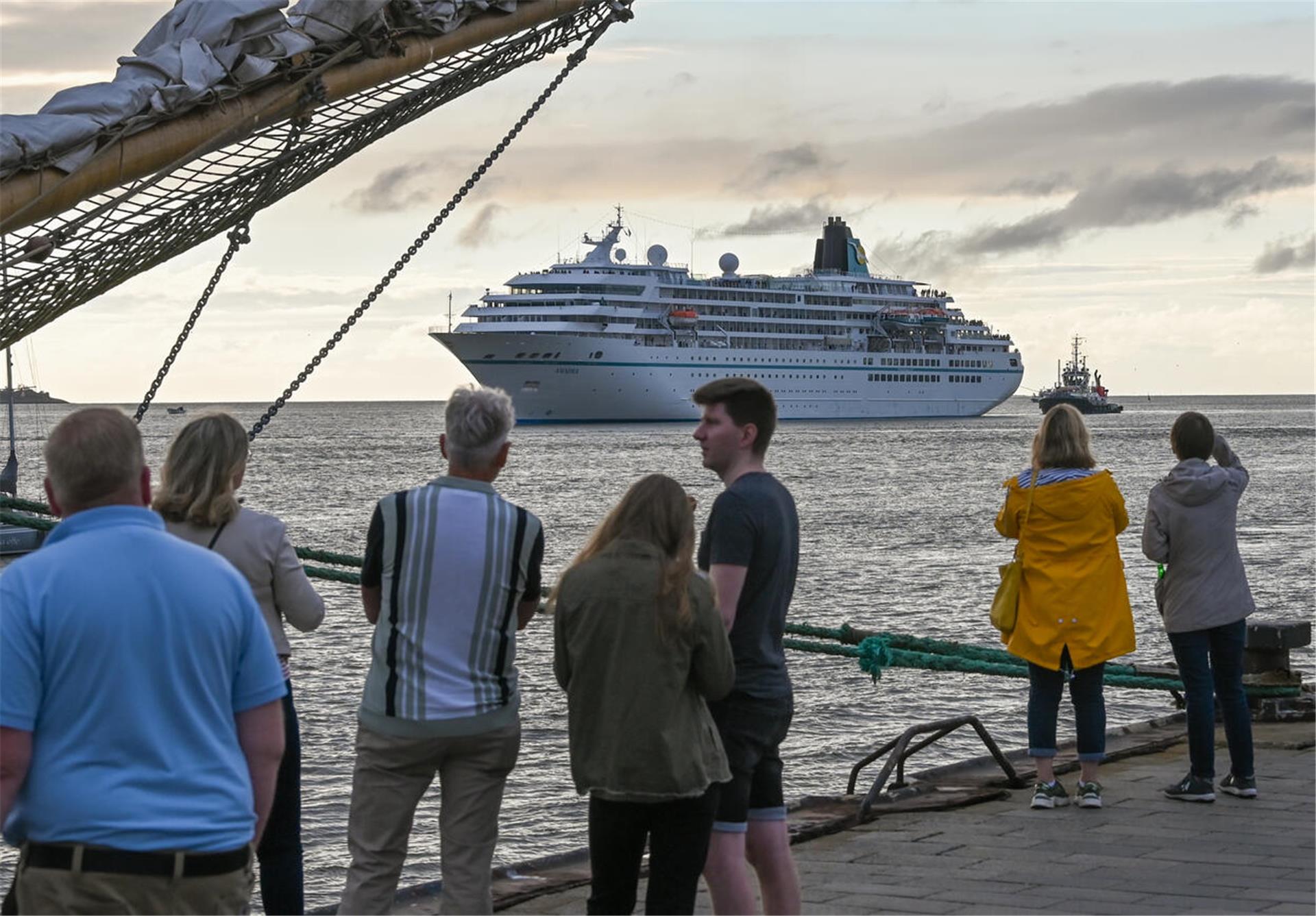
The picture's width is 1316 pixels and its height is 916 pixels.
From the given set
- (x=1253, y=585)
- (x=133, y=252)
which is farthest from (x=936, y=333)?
(x=133, y=252)

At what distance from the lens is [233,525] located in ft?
13.5

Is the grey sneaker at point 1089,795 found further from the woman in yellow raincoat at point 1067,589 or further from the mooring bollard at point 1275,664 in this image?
the mooring bollard at point 1275,664

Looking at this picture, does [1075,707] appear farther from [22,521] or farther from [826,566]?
[826,566]

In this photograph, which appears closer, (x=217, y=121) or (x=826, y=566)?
(x=217, y=121)

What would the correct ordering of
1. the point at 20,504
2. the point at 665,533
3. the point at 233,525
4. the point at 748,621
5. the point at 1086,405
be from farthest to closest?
the point at 1086,405 < the point at 20,504 < the point at 748,621 < the point at 233,525 < the point at 665,533

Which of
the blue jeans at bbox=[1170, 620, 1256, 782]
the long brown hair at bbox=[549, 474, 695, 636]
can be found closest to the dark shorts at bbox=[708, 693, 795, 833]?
the long brown hair at bbox=[549, 474, 695, 636]

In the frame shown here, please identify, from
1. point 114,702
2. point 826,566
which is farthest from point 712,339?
point 114,702

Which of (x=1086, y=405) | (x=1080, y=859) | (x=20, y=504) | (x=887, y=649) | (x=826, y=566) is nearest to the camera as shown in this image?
(x=1080, y=859)

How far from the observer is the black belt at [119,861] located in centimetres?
265

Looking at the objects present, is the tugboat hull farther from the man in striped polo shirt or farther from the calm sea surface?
the man in striped polo shirt

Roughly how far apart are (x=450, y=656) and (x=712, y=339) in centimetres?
9881

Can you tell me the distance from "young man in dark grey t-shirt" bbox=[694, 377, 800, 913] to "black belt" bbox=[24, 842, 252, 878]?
167cm

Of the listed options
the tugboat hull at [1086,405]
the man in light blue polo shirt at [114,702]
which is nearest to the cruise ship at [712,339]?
the tugboat hull at [1086,405]

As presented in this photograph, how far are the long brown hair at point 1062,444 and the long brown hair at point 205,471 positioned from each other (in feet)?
9.76
